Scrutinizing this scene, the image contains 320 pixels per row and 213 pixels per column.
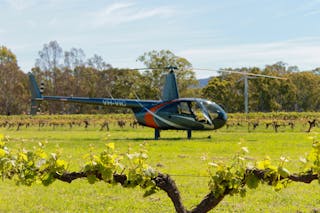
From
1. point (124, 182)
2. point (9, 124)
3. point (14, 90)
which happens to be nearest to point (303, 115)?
point (9, 124)

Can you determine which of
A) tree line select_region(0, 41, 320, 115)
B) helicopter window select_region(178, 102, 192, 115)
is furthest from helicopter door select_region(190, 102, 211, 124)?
tree line select_region(0, 41, 320, 115)

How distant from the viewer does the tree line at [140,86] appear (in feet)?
175

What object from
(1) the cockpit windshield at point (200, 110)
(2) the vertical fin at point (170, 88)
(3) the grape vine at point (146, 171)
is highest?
(2) the vertical fin at point (170, 88)

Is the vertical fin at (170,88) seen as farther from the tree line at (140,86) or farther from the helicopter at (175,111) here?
the tree line at (140,86)

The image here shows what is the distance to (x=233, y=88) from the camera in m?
56.2

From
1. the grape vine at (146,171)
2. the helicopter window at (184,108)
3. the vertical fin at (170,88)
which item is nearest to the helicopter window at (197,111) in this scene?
the helicopter window at (184,108)

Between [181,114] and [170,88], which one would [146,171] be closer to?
[181,114]

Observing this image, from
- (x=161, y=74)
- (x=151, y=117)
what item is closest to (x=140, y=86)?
(x=161, y=74)

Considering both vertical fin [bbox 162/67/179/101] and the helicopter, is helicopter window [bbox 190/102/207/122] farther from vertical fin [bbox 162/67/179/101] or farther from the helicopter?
vertical fin [bbox 162/67/179/101]

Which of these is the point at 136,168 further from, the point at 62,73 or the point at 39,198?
the point at 62,73

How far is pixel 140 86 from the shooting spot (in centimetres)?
5288

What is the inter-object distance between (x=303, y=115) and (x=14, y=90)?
39.3 metres

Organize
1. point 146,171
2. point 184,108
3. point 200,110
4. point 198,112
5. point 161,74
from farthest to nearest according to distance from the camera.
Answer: point 161,74, point 184,108, point 198,112, point 200,110, point 146,171

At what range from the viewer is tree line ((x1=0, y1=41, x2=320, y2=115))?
5345 centimetres
